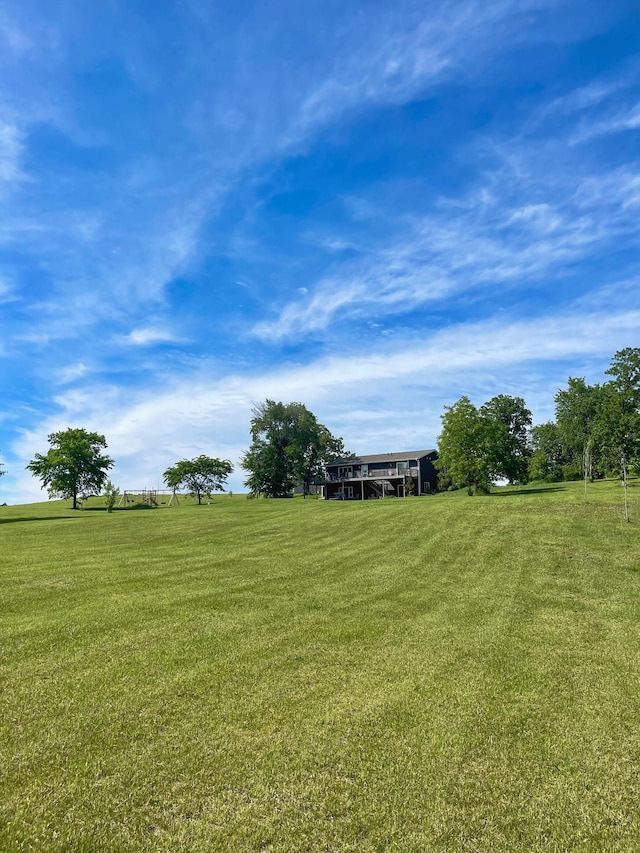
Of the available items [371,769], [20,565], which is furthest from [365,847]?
[20,565]

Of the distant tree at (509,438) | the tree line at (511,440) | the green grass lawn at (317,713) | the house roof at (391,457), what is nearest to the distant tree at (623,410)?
the tree line at (511,440)

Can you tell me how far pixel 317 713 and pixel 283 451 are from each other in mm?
62123

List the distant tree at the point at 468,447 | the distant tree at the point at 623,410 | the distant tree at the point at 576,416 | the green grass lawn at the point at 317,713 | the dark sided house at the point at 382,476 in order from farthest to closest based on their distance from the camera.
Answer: the distant tree at the point at 576,416 → the dark sided house at the point at 382,476 → the distant tree at the point at 468,447 → the distant tree at the point at 623,410 → the green grass lawn at the point at 317,713

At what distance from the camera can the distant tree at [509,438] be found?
44688mm

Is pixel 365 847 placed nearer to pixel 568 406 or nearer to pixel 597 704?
pixel 597 704

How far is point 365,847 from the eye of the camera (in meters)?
3.02

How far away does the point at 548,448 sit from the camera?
76062 millimetres

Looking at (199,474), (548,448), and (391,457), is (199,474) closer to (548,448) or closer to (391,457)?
(391,457)

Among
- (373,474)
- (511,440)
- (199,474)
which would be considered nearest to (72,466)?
(199,474)

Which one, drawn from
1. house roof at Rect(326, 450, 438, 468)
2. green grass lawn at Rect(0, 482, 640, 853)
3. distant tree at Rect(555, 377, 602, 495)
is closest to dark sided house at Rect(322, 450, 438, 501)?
house roof at Rect(326, 450, 438, 468)

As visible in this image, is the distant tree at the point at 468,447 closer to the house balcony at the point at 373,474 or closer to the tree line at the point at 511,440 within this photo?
the tree line at the point at 511,440

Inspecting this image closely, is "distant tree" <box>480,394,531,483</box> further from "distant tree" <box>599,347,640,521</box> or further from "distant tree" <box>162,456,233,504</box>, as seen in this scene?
"distant tree" <box>162,456,233,504</box>

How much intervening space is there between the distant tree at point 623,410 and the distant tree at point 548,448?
18719mm

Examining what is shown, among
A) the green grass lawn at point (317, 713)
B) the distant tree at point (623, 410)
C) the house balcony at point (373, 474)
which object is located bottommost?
the green grass lawn at point (317, 713)
